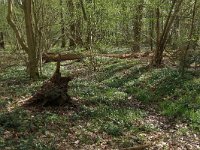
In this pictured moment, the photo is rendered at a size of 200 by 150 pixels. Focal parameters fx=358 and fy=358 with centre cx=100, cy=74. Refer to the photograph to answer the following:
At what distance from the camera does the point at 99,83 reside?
21406mm

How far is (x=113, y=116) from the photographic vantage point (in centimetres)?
1430

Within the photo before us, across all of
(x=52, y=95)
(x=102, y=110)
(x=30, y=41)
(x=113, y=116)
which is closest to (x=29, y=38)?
(x=30, y=41)

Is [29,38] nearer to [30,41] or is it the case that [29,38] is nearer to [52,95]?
[30,41]

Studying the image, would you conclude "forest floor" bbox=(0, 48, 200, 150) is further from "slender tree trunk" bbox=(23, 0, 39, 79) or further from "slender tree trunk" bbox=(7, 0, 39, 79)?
"slender tree trunk" bbox=(7, 0, 39, 79)

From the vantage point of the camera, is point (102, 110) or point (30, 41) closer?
point (102, 110)

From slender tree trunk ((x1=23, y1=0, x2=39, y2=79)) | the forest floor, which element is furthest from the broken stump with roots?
slender tree trunk ((x1=23, y1=0, x2=39, y2=79))

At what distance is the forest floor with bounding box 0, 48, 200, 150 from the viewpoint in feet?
38.7

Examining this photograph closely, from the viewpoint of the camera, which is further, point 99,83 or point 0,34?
point 0,34

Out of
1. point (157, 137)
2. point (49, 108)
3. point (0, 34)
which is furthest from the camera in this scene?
point (0, 34)

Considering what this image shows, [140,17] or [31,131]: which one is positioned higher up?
[140,17]

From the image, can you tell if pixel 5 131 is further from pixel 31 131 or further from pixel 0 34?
pixel 0 34

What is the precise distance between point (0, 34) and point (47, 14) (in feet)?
115

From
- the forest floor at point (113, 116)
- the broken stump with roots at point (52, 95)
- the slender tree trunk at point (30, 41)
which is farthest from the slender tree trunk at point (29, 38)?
the broken stump with roots at point (52, 95)

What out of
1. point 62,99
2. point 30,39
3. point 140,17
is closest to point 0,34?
point 140,17
